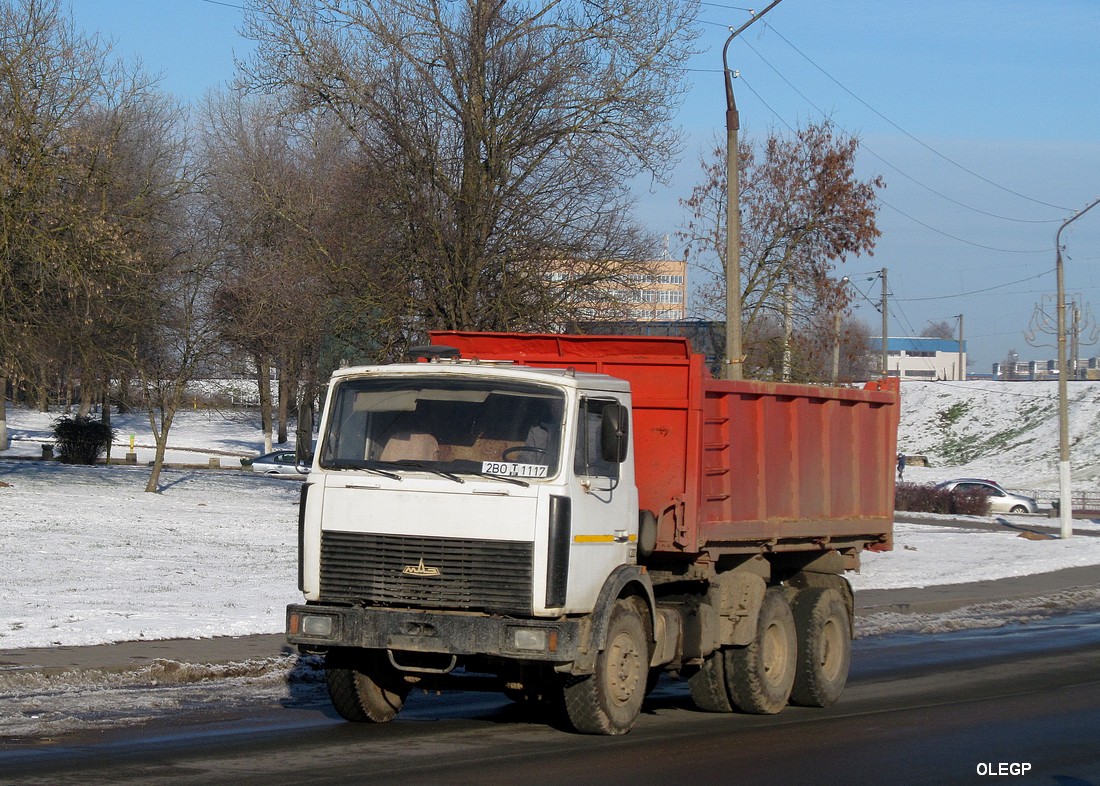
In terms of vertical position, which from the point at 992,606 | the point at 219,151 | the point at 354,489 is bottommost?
the point at 992,606

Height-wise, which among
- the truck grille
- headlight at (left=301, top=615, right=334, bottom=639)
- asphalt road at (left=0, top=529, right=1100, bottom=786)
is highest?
the truck grille

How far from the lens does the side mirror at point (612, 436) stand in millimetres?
8797

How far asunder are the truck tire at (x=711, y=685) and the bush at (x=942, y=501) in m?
35.7

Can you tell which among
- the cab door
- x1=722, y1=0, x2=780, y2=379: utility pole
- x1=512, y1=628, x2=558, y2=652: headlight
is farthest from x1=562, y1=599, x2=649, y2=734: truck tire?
x1=722, y1=0, x2=780, y2=379: utility pole

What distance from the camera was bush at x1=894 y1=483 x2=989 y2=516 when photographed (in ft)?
147

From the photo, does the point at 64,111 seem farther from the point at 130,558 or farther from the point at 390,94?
the point at 130,558

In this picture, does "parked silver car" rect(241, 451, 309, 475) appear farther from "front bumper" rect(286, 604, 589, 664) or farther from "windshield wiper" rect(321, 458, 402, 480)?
"front bumper" rect(286, 604, 589, 664)

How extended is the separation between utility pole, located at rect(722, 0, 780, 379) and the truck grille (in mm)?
10031

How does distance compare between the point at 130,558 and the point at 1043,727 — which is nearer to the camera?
the point at 1043,727

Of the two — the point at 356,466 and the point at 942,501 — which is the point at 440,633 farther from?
the point at 942,501

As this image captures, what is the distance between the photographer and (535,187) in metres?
23.0

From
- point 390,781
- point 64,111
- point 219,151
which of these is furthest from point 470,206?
point 219,151

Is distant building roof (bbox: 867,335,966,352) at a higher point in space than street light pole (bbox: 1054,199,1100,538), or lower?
higher

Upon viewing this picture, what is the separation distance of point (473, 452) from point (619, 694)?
202 centimetres
